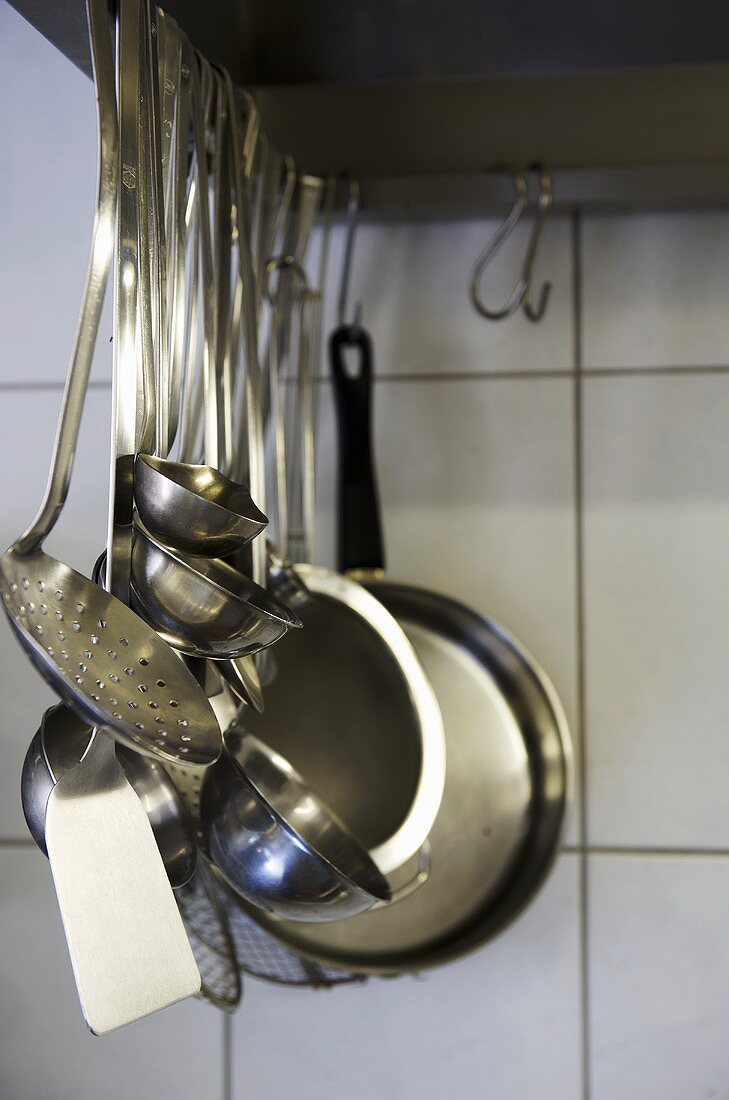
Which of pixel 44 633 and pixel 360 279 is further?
pixel 360 279

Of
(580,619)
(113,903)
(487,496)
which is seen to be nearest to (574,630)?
(580,619)

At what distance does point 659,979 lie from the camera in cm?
67

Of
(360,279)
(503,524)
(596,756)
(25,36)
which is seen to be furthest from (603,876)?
(25,36)

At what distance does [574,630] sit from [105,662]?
41 cm

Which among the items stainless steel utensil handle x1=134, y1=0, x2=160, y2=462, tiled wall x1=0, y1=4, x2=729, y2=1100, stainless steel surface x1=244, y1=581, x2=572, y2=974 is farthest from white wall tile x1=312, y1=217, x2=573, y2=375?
stainless steel utensil handle x1=134, y1=0, x2=160, y2=462

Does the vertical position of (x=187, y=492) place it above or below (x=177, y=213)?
below

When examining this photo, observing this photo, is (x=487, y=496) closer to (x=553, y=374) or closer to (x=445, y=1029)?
(x=553, y=374)

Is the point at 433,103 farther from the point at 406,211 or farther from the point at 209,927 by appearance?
the point at 209,927

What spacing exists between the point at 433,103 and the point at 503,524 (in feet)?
0.96

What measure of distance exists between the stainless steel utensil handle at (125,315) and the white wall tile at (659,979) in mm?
457

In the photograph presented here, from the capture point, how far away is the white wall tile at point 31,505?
71 centimetres

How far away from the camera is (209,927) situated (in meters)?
0.62

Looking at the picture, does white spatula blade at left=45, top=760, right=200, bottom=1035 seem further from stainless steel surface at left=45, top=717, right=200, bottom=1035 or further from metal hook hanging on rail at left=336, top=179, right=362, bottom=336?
metal hook hanging on rail at left=336, top=179, right=362, bottom=336

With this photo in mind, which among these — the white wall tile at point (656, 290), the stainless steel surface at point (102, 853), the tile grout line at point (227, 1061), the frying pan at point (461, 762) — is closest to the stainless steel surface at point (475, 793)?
the frying pan at point (461, 762)
